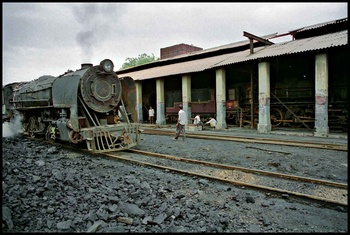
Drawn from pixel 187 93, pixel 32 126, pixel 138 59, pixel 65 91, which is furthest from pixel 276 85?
pixel 138 59

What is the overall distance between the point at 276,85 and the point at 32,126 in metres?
13.9

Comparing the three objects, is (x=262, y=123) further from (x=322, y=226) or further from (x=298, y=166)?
(x=322, y=226)

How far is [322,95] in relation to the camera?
11.8m

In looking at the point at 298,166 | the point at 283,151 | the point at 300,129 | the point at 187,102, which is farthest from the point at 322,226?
the point at 187,102

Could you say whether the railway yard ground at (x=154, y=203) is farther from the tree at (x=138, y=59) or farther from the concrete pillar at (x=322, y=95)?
the tree at (x=138, y=59)

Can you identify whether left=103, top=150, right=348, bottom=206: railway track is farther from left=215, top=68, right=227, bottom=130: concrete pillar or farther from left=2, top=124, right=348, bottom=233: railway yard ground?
left=215, top=68, right=227, bottom=130: concrete pillar

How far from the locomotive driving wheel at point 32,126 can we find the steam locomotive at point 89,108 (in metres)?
0.02

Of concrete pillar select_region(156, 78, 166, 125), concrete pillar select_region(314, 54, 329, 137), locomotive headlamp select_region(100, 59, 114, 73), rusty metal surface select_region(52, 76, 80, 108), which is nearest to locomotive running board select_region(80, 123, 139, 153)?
rusty metal surface select_region(52, 76, 80, 108)

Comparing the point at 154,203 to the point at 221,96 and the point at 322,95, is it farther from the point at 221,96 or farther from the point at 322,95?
the point at 221,96

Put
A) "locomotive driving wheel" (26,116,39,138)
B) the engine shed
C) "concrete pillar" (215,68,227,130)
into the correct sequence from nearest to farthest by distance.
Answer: "locomotive driving wheel" (26,116,39,138), the engine shed, "concrete pillar" (215,68,227,130)

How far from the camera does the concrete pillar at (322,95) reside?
11.7 meters

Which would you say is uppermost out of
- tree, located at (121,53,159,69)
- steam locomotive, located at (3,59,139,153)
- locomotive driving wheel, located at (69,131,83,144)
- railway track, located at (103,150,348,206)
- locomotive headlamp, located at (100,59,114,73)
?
tree, located at (121,53,159,69)

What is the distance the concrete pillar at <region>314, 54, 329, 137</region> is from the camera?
1172 cm

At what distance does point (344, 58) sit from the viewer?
1389cm
